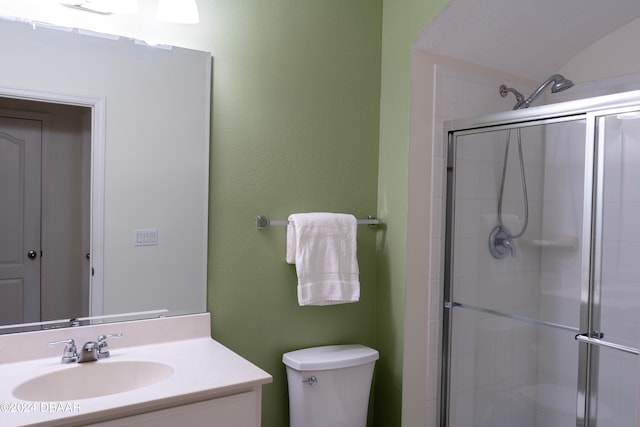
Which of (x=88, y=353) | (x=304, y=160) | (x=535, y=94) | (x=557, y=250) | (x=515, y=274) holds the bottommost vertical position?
(x=88, y=353)

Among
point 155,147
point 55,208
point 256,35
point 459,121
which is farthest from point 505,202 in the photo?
point 55,208

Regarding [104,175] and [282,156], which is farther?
[282,156]

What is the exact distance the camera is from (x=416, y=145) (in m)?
2.34

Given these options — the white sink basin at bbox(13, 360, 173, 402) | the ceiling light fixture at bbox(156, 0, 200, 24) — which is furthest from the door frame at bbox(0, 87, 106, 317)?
the ceiling light fixture at bbox(156, 0, 200, 24)

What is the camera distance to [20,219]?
66.1 inches

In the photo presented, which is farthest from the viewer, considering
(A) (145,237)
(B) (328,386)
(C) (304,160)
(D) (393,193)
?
(D) (393,193)

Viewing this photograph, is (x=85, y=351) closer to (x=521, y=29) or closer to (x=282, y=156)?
(x=282, y=156)

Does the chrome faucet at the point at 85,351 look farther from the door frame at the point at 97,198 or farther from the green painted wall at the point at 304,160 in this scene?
the green painted wall at the point at 304,160

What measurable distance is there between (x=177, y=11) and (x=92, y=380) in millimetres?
1265

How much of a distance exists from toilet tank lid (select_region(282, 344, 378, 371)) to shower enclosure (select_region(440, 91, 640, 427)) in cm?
42

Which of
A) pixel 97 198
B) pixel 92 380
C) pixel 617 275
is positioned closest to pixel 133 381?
pixel 92 380

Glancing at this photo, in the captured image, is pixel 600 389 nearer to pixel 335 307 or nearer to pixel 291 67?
pixel 335 307

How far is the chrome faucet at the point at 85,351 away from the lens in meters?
1.68

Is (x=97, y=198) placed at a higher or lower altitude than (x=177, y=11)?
lower
